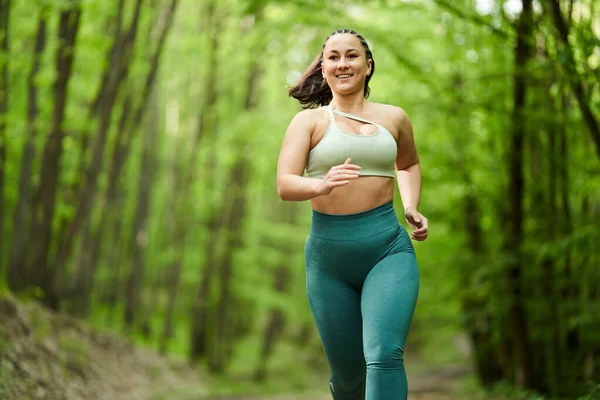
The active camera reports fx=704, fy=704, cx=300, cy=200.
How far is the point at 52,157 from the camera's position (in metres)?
9.23

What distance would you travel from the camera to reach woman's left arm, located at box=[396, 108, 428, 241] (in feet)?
10.6

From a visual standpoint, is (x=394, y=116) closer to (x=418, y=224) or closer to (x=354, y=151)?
(x=354, y=151)

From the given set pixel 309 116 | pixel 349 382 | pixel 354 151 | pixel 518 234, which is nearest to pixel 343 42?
pixel 309 116

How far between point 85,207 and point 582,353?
6.95 meters

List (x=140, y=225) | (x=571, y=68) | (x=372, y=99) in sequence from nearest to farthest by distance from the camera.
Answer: (x=571, y=68) < (x=372, y=99) < (x=140, y=225)

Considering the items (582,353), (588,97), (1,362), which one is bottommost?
(582,353)

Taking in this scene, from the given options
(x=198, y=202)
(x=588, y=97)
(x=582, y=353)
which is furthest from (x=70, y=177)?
(x=588, y=97)

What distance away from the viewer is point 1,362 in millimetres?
5645

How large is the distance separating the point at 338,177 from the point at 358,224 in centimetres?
44

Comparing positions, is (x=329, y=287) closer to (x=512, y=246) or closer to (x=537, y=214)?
(x=512, y=246)

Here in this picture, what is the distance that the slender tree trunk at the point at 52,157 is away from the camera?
898 centimetres

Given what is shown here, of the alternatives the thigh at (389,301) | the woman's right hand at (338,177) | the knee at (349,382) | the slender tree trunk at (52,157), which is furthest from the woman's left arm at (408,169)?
the slender tree trunk at (52,157)

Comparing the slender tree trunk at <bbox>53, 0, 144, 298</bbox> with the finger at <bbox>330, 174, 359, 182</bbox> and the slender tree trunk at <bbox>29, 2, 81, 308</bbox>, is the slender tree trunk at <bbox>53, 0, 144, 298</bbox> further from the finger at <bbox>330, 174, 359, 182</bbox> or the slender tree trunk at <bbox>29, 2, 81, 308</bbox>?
the finger at <bbox>330, 174, 359, 182</bbox>

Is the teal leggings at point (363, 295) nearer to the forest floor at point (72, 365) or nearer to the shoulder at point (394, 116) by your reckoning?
the shoulder at point (394, 116)
